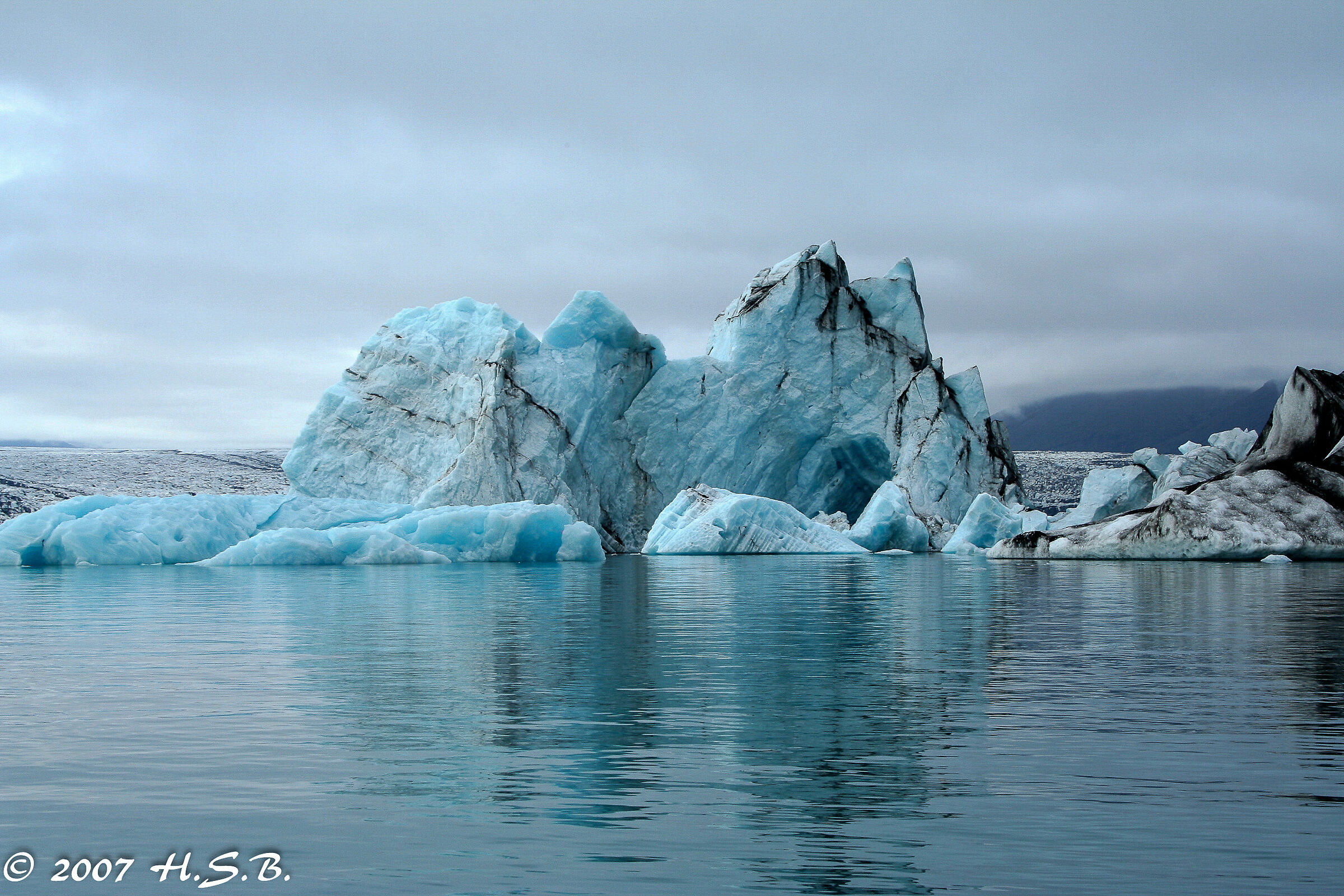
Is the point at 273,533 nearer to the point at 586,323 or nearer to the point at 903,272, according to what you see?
the point at 586,323

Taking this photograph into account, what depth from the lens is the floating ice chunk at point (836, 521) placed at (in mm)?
27281

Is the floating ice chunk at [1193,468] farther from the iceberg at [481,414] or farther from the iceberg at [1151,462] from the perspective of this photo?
the iceberg at [481,414]

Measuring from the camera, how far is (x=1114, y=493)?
28.2 m

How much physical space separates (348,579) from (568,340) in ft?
44.3

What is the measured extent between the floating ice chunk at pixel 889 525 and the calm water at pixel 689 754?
17.4 meters

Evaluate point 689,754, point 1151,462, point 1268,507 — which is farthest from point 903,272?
point 689,754

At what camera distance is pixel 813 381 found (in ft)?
95.6

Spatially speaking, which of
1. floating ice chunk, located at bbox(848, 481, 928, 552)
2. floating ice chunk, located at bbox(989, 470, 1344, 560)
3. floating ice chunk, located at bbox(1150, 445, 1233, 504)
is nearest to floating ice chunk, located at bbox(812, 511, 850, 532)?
floating ice chunk, located at bbox(848, 481, 928, 552)

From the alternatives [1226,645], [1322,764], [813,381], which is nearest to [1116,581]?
[1226,645]

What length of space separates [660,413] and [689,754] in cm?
2448

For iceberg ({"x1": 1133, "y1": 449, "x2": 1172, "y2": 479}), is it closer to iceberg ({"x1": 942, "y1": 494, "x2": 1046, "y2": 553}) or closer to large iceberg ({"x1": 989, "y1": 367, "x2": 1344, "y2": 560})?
iceberg ({"x1": 942, "y1": 494, "x2": 1046, "y2": 553})

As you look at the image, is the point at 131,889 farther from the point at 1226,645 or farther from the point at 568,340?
the point at 568,340

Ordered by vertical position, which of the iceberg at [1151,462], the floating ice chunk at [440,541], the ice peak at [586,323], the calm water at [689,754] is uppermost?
the ice peak at [586,323]

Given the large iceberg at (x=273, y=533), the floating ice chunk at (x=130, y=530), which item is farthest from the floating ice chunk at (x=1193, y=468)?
the floating ice chunk at (x=130, y=530)
